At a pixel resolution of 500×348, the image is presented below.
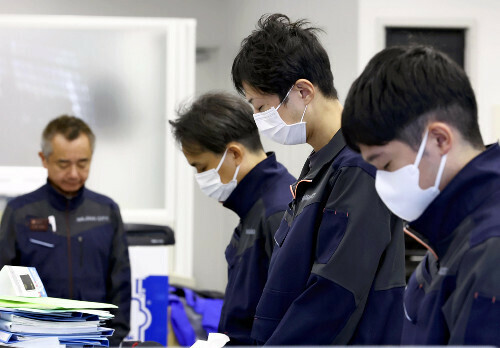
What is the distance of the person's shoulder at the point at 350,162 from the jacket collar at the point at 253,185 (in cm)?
59

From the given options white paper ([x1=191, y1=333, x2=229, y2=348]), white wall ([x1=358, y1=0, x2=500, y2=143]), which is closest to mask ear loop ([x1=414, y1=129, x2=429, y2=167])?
white paper ([x1=191, y1=333, x2=229, y2=348])

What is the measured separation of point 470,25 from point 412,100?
3.25 meters

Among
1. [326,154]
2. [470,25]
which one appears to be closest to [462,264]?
[326,154]

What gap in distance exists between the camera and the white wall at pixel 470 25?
4156 millimetres

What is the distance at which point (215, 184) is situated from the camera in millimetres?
2387

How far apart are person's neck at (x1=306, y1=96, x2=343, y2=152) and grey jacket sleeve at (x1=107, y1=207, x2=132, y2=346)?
5.19 feet

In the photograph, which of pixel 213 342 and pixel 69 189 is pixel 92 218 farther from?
pixel 213 342

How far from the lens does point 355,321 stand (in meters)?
1.50

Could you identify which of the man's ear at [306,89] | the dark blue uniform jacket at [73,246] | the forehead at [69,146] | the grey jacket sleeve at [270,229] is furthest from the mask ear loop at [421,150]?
the forehead at [69,146]

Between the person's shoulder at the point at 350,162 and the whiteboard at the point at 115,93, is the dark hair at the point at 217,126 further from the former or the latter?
the whiteboard at the point at 115,93

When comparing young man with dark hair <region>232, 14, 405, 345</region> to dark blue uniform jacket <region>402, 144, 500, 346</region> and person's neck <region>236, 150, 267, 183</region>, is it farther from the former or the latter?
person's neck <region>236, 150, 267, 183</region>

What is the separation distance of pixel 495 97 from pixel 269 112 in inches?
108

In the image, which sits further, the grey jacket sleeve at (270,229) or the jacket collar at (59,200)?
the jacket collar at (59,200)

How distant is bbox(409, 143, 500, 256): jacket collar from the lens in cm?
114
